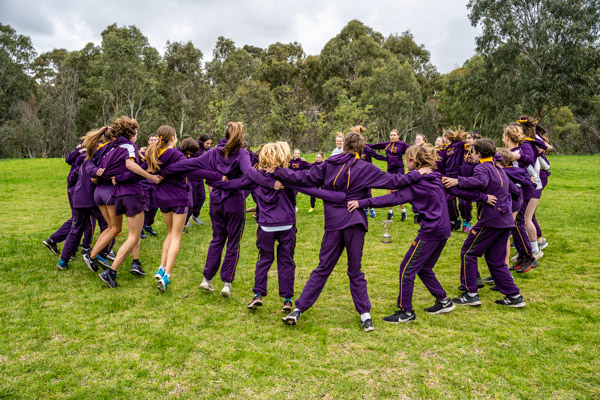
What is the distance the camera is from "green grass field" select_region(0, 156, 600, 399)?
364 centimetres

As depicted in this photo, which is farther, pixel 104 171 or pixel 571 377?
pixel 104 171

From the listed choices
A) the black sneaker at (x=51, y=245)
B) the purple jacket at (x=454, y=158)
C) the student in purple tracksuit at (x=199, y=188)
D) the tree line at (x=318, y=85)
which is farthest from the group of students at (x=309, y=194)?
the tree line at (x=318, y=85)

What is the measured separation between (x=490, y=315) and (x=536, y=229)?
12.3ft

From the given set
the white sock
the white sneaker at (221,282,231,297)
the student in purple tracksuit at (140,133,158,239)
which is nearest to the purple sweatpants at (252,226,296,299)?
the white sneaker at (221,282,231,297)

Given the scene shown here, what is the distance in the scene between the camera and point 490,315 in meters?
5.27

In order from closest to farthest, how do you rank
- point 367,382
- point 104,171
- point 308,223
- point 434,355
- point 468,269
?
point 367,382 → point 434,355 → point 468,269 → point 104,171 → point 308,223

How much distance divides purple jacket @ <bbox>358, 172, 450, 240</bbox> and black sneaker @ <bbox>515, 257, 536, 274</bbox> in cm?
288

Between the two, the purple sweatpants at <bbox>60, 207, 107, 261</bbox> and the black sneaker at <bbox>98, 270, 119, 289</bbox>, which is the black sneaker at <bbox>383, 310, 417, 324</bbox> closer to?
the black sneaker at <bbox>98, 270, 119, 289</bbox>

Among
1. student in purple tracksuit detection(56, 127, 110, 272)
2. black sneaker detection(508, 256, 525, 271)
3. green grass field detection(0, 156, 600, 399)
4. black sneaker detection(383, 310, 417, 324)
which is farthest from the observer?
black sneaker detection(508, 256, 525, 271)

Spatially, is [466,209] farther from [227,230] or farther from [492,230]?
[227,230]

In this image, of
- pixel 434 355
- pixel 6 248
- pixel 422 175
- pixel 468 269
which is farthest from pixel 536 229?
pixel 6 248

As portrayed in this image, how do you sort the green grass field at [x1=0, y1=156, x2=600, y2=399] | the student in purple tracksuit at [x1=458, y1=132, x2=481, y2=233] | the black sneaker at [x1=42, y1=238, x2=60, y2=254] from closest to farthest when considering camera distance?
the green grass field at [x1=0, y1=156, x2=600, y2=399], the black sneaker at [x1=42, y1=238, x2=60, y2=254], the student in purple tracksuit at [x1=458, y1=132, x2=481, y2=233]

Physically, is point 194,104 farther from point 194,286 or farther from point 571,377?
point 571,377

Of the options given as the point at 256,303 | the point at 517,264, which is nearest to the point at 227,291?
the point at 256,303
